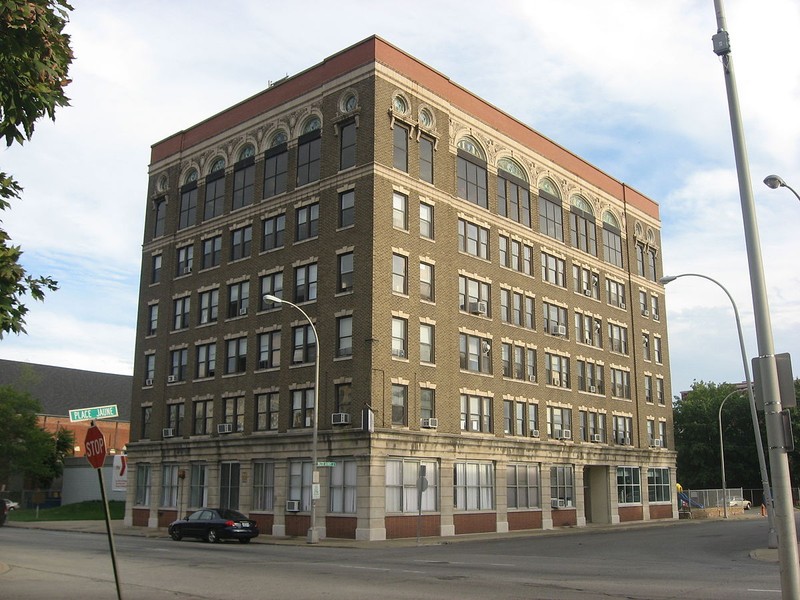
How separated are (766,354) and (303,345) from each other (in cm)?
3043

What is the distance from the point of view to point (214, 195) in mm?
48375

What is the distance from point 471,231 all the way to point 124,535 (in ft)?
79.9

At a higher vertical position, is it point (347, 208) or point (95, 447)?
point (347, 208)

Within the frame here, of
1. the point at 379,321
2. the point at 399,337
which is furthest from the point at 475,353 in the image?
the point at 379,321

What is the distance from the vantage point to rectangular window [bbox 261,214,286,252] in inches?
1702

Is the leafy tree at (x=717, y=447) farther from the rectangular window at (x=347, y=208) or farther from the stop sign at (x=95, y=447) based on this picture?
the stop sign at (x=95, y=447)

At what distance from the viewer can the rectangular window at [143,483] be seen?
48.8 metres

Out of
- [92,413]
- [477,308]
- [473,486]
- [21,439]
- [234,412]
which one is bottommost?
[473,486]

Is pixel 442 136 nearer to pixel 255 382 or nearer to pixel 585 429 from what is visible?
pixel 255 382

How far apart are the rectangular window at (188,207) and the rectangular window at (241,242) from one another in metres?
4.55

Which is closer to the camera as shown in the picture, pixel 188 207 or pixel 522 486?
pixel 522 486

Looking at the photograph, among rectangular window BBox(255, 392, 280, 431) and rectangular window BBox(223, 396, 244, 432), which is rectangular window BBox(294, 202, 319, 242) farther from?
rectangular window BBox(223, 396, 244, 432)

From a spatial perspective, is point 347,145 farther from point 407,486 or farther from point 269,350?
point 407,486

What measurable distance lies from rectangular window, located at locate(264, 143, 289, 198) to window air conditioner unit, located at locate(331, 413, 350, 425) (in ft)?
45.1
